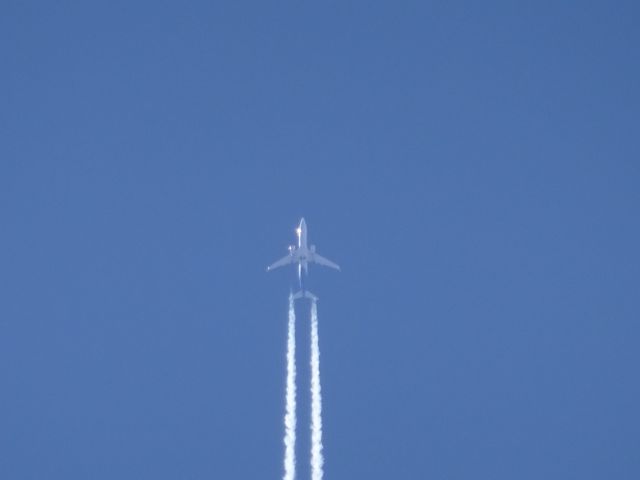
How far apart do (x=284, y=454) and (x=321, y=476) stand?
18.3 metres

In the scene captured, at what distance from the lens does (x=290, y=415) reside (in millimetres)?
187375

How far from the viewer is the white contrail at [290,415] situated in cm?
18338

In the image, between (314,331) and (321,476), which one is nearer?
(321,476)

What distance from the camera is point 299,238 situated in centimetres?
19062

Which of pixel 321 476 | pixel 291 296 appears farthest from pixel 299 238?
pixel 321 476

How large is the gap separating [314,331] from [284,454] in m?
12.2

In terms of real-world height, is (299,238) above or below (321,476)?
above

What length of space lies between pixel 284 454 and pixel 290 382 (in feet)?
30.8

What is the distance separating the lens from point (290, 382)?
7628 inches

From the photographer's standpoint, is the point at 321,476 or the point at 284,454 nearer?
the point at 321,476

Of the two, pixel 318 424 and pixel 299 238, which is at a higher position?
pixel 299 238

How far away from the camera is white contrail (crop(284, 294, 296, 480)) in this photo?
602ft

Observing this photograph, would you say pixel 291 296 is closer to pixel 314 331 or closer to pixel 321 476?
pixel 314 331

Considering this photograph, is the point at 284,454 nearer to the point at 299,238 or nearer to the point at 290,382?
the point at 290,382
